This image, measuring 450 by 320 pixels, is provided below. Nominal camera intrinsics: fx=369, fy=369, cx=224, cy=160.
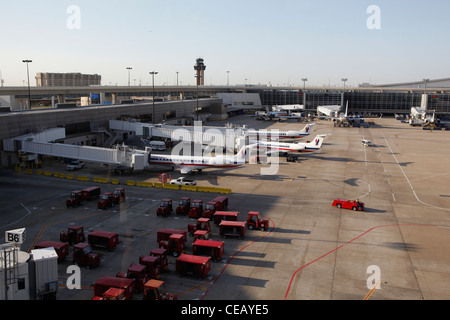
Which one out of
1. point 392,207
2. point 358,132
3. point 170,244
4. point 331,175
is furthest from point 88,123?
point 358,132

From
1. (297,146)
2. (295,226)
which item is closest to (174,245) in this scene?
(295,226)

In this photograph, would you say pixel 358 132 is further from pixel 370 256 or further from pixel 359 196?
pixel 370 256

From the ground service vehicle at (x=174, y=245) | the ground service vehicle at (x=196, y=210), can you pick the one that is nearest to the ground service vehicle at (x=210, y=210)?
the ground service vehicle at (x=196, y=210)

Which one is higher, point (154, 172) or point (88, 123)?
point (88, 123)

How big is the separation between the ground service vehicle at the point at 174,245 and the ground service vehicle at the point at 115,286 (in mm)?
8040

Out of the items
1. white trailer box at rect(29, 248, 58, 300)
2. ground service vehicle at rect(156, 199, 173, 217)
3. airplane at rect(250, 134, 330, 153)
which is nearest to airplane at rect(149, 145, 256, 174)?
airplane at rect(250, 134, 330, 153)

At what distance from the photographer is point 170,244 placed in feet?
119

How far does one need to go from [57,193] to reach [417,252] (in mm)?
49396

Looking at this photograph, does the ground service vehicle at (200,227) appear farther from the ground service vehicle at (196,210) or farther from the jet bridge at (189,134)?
the jet bridge at (189,134)

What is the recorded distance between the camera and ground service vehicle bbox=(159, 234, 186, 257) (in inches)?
1415

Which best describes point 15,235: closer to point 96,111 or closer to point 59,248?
point 59,248

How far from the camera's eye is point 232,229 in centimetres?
4116

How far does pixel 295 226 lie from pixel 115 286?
23.4 metres

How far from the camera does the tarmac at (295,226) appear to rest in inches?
1201
